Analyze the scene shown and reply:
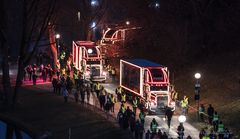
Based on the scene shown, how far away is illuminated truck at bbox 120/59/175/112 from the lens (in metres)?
30.3

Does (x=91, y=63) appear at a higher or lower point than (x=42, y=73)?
higher

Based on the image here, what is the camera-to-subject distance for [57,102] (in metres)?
33.1

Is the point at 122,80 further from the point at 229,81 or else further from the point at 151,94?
the point at 229,81

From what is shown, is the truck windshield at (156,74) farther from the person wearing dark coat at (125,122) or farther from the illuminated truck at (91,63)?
the illuminated truck at (91,63)

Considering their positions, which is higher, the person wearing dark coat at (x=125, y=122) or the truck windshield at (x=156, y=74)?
the truck windshield at (x=156, y=74)

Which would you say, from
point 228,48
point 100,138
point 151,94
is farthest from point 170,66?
point 100,138

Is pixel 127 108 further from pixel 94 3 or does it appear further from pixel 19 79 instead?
pixel 94 3

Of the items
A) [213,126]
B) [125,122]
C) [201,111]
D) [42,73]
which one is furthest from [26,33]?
[213,126]

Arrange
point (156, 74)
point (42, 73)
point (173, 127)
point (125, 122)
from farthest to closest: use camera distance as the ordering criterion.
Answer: point (42, 73), point (156, 74), point (173, 127), point (125, 122)

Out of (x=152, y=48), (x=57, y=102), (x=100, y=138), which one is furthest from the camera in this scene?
(x=152, y=48)

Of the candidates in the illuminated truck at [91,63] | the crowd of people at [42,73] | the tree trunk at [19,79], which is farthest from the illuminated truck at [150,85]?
the crowd of people at [42,73]

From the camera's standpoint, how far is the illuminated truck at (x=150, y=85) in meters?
30.3

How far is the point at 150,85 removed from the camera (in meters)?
30.7

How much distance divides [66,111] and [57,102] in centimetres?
309
